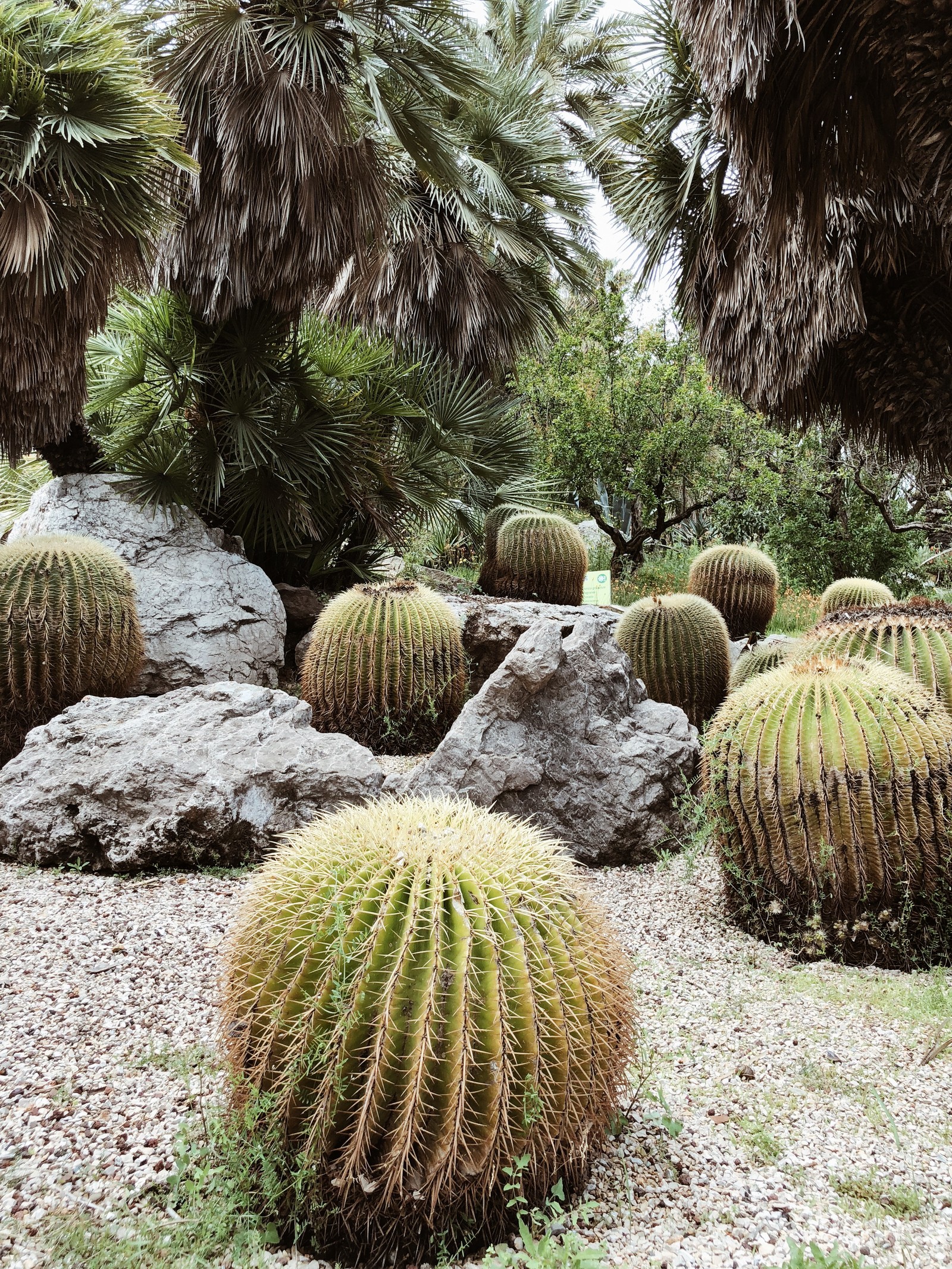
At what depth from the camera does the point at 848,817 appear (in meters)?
3.42

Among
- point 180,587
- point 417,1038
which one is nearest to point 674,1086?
point 417,1038

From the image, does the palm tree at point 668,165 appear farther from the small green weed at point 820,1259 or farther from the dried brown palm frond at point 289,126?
the small green weed at point 820,1259

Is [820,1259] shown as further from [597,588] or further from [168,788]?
[597,588]

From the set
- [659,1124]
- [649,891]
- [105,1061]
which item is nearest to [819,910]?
[649,891]

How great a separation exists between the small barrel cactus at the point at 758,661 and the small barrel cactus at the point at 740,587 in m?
3.08

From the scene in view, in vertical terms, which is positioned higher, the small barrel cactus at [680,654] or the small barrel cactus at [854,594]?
the small barrel cactus at [854,594]

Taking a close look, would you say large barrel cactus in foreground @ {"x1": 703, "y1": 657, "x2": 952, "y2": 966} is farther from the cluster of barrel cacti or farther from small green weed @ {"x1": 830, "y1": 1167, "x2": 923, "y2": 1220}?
the cluster of barrel cacti

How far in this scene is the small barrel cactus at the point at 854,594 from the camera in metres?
8.96

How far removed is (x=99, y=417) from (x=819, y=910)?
7310 millimetres

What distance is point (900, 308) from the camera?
670 centimetres

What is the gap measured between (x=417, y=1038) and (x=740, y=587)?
9.48 metres

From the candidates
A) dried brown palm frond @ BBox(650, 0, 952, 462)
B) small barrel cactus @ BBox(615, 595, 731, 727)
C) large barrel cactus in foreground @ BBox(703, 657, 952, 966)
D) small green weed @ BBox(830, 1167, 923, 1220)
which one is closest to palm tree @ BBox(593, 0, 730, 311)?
dried brown palm frond @ BBox(650, 0, 952, 462)

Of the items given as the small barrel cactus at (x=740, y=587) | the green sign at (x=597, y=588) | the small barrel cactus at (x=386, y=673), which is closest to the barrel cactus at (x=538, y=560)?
the green sign at (x=597, y=588)

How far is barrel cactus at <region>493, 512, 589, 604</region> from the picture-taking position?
10586 millimetres
